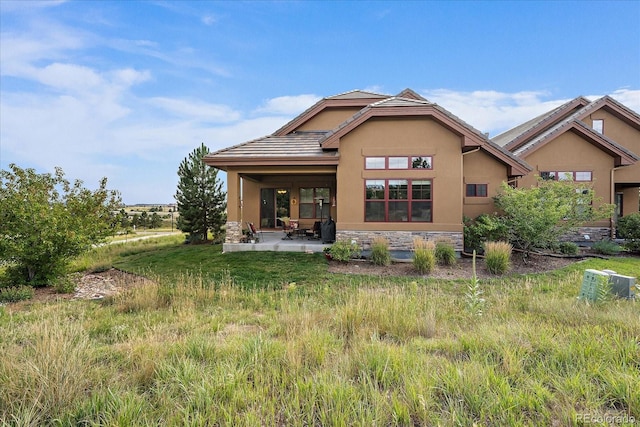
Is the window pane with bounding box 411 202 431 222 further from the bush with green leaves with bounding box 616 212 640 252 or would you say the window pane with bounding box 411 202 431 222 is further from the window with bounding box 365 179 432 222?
the bush with green leaves with bounding box 616 212 640 252

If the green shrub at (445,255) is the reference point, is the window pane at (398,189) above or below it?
above

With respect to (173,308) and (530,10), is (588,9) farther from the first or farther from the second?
(173,308)

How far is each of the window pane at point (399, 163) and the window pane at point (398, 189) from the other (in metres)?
0.56

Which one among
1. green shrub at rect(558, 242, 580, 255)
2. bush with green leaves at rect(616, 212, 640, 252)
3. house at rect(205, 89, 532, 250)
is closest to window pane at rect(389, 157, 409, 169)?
house at rect(205, 89, 532, 250)

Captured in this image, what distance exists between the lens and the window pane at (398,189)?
12.6m

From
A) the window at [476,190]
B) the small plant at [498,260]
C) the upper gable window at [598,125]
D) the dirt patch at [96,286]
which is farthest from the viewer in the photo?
the upper gable window at [598,125]

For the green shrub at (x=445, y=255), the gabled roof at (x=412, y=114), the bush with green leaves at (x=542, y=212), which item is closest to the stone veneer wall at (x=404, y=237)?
the green shrub at (x=445, y=255)

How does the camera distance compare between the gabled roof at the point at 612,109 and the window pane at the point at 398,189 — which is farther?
the gabled roof at the point at 612,109

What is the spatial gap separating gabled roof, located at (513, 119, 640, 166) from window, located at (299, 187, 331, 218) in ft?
34.0

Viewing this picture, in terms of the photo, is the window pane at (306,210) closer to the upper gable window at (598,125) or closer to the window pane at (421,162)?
the window pane at (421,162)

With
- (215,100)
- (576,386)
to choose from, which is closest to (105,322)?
(576,386)

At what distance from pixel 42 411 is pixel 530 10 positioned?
22237 millimetres

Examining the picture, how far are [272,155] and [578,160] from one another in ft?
50.9

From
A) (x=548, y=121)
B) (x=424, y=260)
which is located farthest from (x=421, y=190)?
(x=548, y=121)
